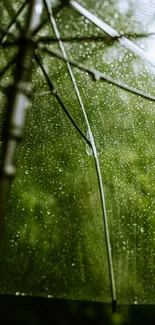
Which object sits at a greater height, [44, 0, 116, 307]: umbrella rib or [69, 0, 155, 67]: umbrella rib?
[69, 0, 155, 67]: umbrella rib

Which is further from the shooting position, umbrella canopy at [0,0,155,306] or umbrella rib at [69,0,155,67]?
umbrella rib at [69,0,155,67]

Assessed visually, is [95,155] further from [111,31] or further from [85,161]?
[111,31]

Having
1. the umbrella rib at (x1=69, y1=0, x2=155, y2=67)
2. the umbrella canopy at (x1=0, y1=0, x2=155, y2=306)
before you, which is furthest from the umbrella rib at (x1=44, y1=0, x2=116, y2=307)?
the umbrella rib at (x1=69, y1=0, x2=155, y2=67)

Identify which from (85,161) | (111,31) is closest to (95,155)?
(85,161)

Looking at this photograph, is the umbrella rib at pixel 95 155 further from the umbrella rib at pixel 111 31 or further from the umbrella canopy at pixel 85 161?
the umbrella rib at pixel 111 31

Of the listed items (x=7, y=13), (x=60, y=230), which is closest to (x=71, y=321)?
(x=60, y=230)

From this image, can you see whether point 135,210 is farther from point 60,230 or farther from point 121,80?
point 121,80

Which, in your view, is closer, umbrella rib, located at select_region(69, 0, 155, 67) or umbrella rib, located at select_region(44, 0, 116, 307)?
umbrella rib, located at select_region(44, 0, 116, 307)

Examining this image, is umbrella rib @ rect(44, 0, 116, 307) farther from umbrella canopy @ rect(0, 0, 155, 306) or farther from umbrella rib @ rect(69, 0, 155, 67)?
umbrella rib @ rect(69, 0, 155, 67)

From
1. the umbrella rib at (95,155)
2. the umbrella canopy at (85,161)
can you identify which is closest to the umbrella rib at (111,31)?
the umbrella canopy at (85,161)
